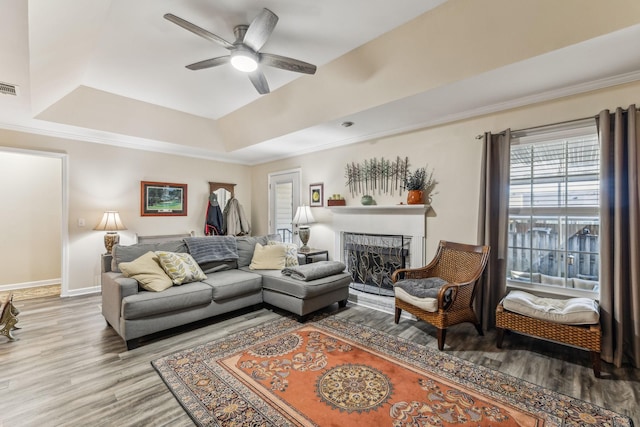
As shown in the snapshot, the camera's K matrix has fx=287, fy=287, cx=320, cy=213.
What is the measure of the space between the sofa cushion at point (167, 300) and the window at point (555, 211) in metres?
3.38

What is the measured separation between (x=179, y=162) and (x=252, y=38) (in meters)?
3.87

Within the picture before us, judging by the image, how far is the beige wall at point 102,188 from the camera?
4.36 m

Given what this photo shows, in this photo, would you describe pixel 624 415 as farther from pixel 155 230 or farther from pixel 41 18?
pixel 155 230

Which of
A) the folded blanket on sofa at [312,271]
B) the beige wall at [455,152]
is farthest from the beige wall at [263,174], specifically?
the folded blanket on sofa at [312,271]

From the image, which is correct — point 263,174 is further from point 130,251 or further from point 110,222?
point 130,251

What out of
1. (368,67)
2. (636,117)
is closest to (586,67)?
(636,117)

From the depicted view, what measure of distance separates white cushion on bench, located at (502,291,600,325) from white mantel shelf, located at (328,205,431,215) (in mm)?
1397

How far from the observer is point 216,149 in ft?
17.6

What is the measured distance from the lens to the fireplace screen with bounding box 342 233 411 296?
405cm

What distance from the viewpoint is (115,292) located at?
2.87 m

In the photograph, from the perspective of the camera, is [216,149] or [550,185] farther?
[216,149]

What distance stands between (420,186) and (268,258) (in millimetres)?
2283

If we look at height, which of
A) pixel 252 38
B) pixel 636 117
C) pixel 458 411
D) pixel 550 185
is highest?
pixel 252 38

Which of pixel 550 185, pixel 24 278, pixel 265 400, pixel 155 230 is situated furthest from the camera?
pixel 155 230
